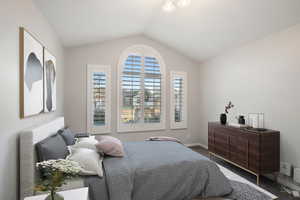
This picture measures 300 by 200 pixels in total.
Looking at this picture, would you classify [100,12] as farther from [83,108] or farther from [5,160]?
[5,160]

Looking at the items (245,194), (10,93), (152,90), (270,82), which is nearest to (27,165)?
(10,93)

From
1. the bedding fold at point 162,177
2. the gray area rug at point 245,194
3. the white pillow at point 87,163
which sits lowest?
the gray area rug at point 245,194

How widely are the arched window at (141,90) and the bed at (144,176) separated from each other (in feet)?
5.84

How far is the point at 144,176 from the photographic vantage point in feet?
5.64

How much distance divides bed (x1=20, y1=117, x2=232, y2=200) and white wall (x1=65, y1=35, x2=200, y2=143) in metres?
1.41

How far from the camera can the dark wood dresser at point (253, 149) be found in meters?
2.34

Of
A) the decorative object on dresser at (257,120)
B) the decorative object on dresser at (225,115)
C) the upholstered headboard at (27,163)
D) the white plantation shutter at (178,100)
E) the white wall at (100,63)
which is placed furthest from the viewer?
the white plantation shutter at (178,100)

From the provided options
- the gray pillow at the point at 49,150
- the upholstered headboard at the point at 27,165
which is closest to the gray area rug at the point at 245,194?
the upholstered headboard at the point at 27,165

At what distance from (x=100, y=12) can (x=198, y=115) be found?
364cm

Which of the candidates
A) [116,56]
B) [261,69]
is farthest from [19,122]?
[261,69]

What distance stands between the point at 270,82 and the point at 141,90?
8.90ft

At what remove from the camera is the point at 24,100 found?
4.94 feet

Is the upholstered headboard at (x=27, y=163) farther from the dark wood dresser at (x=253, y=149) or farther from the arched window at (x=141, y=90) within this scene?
the dark wood dresser at (x=253, y=149)

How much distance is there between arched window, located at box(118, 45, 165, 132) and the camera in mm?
3881
